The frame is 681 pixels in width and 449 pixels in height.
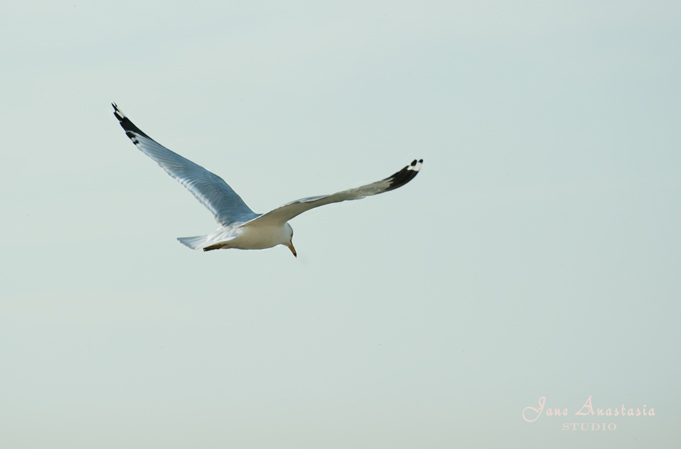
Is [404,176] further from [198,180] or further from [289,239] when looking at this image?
[198,180]

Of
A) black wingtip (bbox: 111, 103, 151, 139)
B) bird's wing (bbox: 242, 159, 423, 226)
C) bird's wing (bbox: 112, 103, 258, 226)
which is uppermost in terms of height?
black wingtip (bbox: 111, 103, 151, 139)

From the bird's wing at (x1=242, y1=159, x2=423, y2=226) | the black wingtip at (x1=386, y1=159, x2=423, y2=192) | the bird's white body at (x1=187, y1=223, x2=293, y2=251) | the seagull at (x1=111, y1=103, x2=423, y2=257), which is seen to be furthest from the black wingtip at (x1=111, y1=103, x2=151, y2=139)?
the black wingtip at (x1=386, y1=159, x2=423, y2=192)

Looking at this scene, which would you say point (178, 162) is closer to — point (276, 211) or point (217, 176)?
point (217, 176)

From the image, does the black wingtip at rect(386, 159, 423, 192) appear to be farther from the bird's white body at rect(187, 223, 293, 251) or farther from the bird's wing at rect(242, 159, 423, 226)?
Result: the bird's white body at rect(187, 223, 293, 251)

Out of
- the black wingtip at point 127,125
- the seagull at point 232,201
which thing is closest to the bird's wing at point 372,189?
the seagull at point 232,201

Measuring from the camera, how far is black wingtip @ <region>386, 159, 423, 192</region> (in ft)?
19.6

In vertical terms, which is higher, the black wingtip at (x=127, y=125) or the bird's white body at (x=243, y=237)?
the black wingtip at (x=127, y=125)

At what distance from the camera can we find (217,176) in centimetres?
934

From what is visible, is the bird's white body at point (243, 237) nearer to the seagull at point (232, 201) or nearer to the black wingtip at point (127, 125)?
the seagull at point (232, 201)

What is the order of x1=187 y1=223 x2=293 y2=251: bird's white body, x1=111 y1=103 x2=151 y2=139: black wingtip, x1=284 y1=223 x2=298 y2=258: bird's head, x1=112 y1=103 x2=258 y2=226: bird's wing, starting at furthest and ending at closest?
x1=111 y1=103 x2=151 y2=139: black wingtip < x1=112 y1=103 x2=258 y2=226: bird's wing < x1=284 y1=223 x2=298 y2=258: bird's head < x1=187 y1=223 x2=293 y2=251: bird's white body

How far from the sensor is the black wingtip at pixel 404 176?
19.6ft

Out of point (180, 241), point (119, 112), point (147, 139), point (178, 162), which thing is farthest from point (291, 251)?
point (119, 112)

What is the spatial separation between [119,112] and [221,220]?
291 centimetres

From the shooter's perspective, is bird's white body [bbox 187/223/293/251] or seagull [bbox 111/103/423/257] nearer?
seagull [bbox 111/103/423/257]
